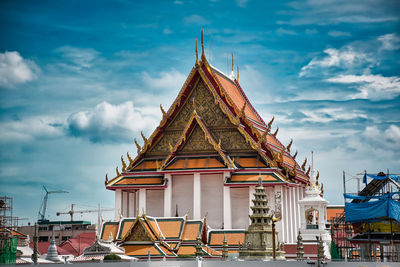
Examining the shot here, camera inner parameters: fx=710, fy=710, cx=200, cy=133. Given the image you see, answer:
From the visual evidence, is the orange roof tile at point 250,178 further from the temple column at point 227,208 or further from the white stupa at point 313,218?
the white stupa at point 313,218

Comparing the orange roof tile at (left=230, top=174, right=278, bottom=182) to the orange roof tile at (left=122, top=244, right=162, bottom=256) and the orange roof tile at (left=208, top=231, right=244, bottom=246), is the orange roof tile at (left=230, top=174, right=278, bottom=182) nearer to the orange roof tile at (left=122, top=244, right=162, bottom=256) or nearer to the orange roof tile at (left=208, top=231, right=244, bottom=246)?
the orange roof tile at (left=208, top=231, right=244, bottom=246)

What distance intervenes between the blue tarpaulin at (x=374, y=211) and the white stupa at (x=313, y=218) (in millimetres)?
1369

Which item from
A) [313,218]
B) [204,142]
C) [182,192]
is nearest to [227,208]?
[182,192]

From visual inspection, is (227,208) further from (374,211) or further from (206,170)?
(374,211)

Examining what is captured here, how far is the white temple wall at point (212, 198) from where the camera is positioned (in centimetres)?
3634

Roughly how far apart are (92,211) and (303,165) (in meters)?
71.1

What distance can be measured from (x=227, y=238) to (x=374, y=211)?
6.92m

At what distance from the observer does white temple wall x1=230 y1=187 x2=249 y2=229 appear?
36.1m

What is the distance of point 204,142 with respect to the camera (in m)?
37.6

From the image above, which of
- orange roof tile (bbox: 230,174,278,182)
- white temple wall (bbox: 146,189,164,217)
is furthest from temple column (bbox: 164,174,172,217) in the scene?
orange roof tile (bbox: 230,174,278,182)

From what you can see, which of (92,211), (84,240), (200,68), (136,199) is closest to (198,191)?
(136,199)

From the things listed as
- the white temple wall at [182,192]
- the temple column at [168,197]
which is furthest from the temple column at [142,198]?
the white temple wall at [182,192]

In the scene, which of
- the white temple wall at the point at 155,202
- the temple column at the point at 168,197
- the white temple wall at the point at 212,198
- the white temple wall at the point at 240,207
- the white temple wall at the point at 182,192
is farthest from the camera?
the white temple wall at the point at 155,202

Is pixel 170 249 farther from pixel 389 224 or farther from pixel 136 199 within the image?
pixel 389 224
